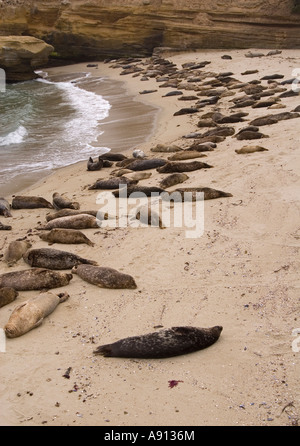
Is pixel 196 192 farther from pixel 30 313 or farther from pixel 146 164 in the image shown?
pixel 30 313

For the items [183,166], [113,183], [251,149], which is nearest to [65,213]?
[113,183]

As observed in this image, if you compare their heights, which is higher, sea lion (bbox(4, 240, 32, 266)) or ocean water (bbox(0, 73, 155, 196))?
ocean water (bbox(0, 73, 155, 196))

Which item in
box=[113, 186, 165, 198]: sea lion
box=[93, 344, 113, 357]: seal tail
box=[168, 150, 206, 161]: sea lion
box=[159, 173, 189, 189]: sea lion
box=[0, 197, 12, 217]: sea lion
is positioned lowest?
box=[0, 197, 12, 217]: sea lion

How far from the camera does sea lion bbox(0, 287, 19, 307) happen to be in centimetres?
452

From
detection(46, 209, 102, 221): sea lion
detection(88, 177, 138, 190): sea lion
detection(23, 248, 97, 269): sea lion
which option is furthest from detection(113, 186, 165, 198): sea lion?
detection(23, 248, 97, 269): sea lion

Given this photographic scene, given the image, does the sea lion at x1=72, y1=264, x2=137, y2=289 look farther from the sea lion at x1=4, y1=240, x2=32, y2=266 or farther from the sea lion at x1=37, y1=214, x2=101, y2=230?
the sea lion at x1=37, y1=214, x2=101, y2=230

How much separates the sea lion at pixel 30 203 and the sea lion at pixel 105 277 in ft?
8.57

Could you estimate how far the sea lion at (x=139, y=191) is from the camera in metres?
7.03

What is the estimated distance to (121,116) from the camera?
1431cm

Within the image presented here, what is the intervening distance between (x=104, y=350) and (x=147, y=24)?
2574 centimetres

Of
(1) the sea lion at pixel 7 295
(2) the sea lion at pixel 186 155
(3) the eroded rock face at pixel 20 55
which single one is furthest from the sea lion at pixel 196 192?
(3) the eroded rock face at pixel 20 55

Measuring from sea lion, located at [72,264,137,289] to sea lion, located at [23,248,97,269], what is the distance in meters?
0.23
